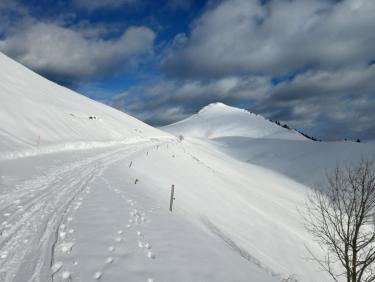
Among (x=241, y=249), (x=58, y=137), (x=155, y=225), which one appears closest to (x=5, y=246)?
(x=155, y=225)

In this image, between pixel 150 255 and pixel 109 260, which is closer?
pixel 109 260

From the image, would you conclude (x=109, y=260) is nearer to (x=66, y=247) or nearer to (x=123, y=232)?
(x=66, y=247)

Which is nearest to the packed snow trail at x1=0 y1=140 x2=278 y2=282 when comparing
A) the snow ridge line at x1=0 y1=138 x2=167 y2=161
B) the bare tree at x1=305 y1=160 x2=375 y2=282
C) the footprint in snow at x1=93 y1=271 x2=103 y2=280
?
the footprint in snow at x1=93 y1=271 x2=103 y2=280

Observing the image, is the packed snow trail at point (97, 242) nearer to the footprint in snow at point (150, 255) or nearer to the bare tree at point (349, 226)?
the footprint in snow at point (150, 255)

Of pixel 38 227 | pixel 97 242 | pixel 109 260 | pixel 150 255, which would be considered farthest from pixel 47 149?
pixel 109 260

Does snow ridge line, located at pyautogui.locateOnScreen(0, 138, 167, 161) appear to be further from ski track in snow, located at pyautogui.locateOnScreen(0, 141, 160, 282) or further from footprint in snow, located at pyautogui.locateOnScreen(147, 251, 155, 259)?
footprint in snow, located at pyautogui.locateOnScreen(147, 251, 155, 259)

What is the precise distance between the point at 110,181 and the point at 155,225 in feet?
29.5

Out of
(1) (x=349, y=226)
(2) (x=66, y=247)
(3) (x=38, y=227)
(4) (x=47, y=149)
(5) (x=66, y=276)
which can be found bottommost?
(5) (x=66, y=276)

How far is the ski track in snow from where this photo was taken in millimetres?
7965

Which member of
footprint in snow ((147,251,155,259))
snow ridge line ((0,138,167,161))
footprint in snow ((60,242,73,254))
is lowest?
footprint in snow ((147,251,155,259))

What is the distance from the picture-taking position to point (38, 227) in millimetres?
10766

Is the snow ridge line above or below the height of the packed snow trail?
above

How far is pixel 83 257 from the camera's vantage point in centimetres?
909

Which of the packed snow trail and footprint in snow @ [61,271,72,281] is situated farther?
the packed snow trail
